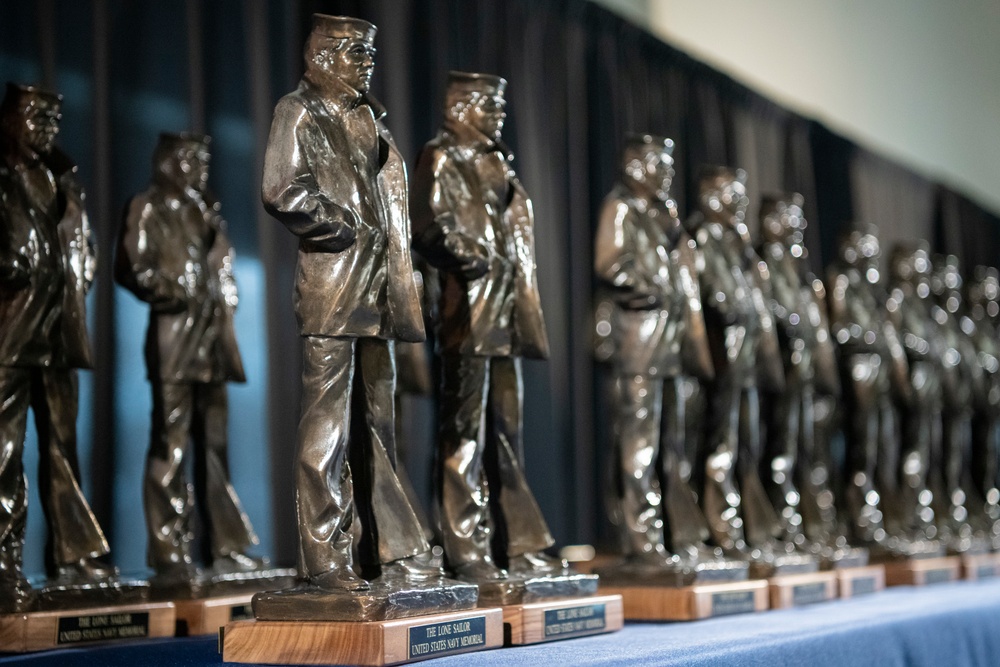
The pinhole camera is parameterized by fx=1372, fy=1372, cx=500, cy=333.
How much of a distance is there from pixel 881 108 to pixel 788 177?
1.50 metres

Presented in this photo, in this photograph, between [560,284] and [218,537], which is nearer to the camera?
[218,537]

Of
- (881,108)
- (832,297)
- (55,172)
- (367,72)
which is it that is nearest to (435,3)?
(832,297)

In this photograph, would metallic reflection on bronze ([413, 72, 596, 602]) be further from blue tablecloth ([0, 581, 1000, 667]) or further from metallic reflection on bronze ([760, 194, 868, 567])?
metallic reflection on bronze ([760, 194, 868, 567])

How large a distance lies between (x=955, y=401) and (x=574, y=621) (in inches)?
170

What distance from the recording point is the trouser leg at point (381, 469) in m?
3.52

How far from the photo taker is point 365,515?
356 cm

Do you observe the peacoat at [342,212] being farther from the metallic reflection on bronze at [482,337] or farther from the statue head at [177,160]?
the statue head at [177,160]

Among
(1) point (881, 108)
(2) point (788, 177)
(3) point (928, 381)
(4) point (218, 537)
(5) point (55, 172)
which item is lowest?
(4) point (218, 537)

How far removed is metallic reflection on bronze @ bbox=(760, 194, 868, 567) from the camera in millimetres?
5949

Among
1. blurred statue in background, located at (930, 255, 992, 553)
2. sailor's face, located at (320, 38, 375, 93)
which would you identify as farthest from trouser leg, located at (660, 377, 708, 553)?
blurred statue in background, located at (930, 255, 992, 553)

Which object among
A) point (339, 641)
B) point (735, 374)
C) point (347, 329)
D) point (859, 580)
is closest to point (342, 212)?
point (347, 329)

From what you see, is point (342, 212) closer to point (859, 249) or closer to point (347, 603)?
point (347, 603)

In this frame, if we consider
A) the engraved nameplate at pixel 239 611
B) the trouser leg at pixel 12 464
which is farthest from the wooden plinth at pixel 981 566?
the trouser leg at pixel 12 464

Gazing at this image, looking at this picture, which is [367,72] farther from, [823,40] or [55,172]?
[823,40]
